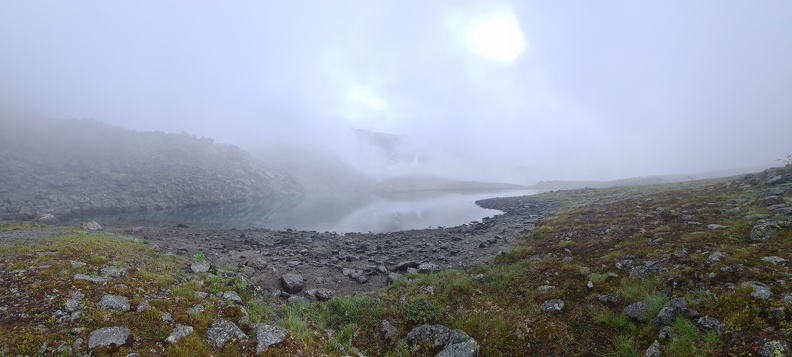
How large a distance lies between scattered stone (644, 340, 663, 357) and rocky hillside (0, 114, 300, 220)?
6479cm

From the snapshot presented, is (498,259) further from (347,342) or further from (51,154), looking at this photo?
(51,154)

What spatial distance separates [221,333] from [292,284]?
22.4ft

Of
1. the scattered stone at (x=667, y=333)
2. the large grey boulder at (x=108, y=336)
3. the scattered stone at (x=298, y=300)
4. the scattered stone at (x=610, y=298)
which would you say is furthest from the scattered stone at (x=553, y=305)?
the large grey boulder at (x=108, y=336)

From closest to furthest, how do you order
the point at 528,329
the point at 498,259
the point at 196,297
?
the point at 528,329, the point at 196,297, the point at 498,259

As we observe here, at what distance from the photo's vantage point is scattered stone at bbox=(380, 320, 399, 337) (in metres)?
10.2

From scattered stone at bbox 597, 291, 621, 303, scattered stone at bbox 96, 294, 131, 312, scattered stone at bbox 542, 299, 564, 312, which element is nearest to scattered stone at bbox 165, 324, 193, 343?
scattered stone at bbox 96, 294, 131, 312

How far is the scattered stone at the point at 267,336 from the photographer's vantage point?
7.89 metres

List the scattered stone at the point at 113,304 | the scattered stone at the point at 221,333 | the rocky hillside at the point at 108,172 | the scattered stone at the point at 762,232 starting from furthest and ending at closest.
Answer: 1. the rocky hillside at the point at 108,172
2. the scattered stone at the point at 762,232
3. the scattered stone at the point at 113,304
4. the scattered stone at the point at 221,333

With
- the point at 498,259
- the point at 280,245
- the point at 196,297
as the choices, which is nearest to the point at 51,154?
the point at 280,245

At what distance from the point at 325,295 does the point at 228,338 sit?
633 cm

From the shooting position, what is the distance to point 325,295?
46.5 ft

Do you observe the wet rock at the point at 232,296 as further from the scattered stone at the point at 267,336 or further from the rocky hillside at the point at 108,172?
the rocky hillside at the point at 108,172

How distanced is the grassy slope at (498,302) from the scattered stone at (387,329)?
21cm

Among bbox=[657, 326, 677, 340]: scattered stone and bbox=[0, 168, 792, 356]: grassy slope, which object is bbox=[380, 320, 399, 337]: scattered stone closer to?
bbox=[0, 168, 792, 356]: grassy slope
